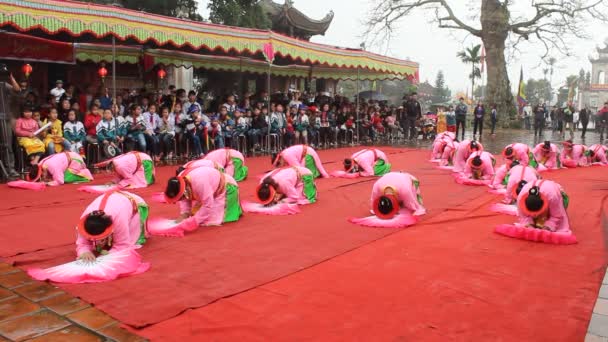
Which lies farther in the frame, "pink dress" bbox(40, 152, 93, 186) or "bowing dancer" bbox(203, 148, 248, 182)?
"bowing dancer" bbox(203, 148, 248, 182)

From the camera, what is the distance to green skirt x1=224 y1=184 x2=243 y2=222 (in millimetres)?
5086

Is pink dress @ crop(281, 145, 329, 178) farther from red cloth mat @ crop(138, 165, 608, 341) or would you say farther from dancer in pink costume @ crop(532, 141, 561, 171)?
dancer in pink costume @ crop(532, 141, 561, 171)

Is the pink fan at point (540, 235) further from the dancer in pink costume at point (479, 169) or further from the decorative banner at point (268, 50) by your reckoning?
the decorative banner at point (268, 50)

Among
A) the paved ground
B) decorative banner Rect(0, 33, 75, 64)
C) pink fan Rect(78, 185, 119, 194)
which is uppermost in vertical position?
decorative banner Rect(0, 33, 75, 64)

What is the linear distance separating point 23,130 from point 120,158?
1945mm

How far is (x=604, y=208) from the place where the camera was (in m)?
5.97

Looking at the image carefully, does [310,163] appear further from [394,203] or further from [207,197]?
[207,197]

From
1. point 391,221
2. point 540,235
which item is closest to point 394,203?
point 391,221

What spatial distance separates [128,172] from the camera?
6.95 meters

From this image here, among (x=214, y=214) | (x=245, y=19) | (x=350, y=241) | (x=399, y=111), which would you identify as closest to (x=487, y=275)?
(x=350, y=241)

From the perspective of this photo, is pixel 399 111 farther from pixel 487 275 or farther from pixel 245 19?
pixel 487 275

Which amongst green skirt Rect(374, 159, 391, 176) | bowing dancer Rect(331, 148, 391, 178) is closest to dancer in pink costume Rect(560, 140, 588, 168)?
green skirt Rect(374, 159, 391, 176)

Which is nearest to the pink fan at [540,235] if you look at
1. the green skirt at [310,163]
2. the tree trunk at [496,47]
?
the green skirt at [310,163]

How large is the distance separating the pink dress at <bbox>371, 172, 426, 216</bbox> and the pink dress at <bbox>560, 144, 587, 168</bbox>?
5898 mm
